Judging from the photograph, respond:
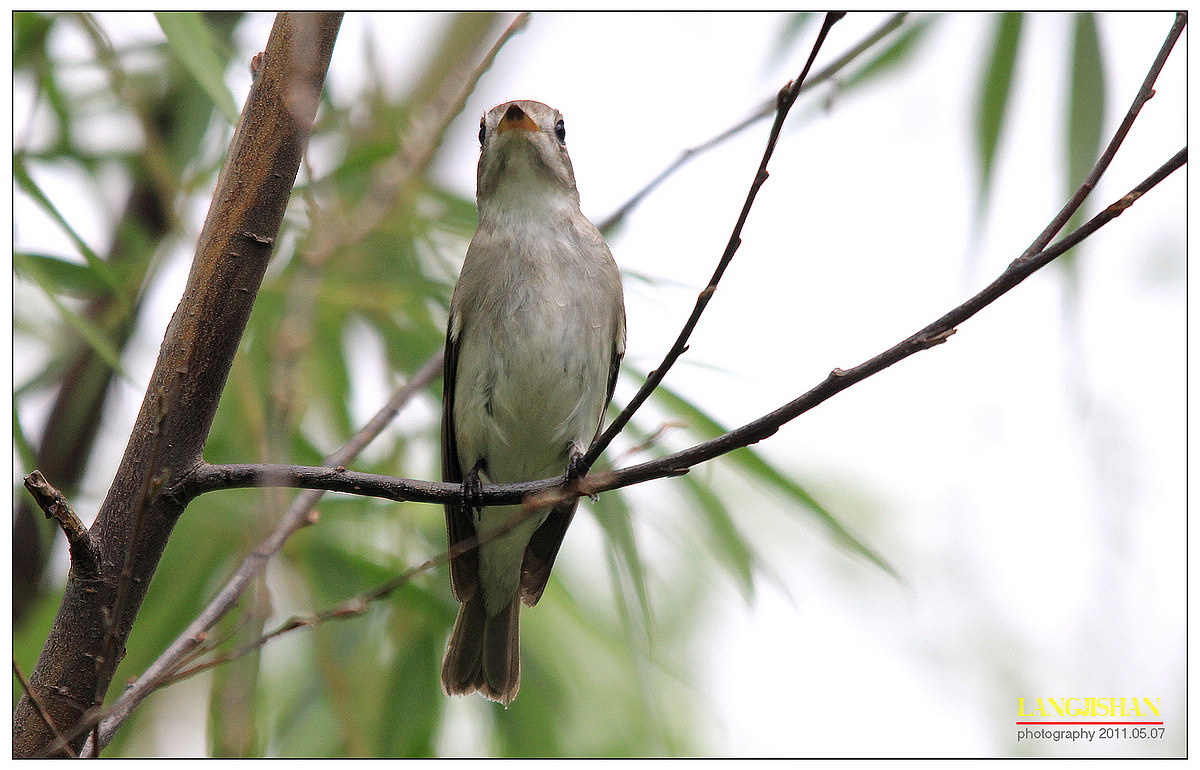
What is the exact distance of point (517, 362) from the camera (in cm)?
368

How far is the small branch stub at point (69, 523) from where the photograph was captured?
199cm

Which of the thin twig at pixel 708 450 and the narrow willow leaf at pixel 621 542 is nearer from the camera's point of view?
the thin twig at pixel 708 450

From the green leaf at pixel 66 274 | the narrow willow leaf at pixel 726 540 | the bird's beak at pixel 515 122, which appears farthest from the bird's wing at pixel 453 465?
the green leaf at pixel 66 274

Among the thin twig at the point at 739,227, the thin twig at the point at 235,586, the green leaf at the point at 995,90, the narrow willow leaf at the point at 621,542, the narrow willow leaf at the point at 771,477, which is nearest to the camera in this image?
the thin twig at the point at 739,227

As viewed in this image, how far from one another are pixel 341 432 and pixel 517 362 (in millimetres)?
1155

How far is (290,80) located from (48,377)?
2621mm

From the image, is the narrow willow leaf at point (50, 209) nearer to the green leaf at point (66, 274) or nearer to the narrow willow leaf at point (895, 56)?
the green leaf at point (66, 274)


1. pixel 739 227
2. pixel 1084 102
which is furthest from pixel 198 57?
pixel 1084 102

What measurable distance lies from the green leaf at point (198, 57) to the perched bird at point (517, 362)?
113cm

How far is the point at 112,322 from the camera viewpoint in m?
4.34

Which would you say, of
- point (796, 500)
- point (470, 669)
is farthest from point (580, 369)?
point (470, 669)

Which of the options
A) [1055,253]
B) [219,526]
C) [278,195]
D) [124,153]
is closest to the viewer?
[1055,253]

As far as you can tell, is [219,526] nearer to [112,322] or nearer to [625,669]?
[112,322]

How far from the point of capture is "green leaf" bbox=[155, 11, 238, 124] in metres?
2.73
